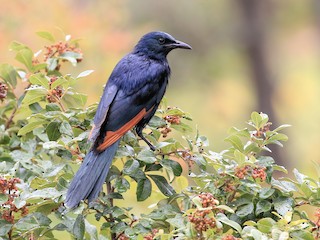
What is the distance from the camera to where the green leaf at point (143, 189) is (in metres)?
2.73

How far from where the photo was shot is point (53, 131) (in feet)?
9.35

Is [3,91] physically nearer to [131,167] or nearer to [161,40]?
[131,167]

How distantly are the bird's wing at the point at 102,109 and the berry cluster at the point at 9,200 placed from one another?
0.43 meters

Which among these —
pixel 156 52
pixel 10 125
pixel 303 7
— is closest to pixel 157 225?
pixel 10 125

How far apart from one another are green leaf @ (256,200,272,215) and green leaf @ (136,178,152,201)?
44cm

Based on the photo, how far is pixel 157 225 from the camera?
8.52 feet

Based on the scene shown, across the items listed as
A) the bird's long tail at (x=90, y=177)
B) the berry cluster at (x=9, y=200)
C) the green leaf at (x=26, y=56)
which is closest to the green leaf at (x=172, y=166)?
the bird's long tail at (x=90, y=177)

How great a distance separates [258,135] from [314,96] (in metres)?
13.2

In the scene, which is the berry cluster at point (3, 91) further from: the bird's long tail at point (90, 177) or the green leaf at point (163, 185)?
the green leaf at point (163, 185)

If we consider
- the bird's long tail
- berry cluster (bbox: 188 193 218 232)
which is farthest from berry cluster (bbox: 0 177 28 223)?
berry cluster (bbox: 188 193 218 232)

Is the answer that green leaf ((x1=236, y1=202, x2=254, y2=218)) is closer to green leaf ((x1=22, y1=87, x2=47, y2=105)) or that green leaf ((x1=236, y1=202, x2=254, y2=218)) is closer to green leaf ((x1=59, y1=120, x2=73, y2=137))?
green leaf ((x1=59, y1=120, x2=73, y2=137))

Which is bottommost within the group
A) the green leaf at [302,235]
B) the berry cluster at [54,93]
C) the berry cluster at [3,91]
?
the green leaf at [302,235]

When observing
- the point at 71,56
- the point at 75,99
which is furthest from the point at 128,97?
the point at 75,99

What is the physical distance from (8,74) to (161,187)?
105 centimetres
